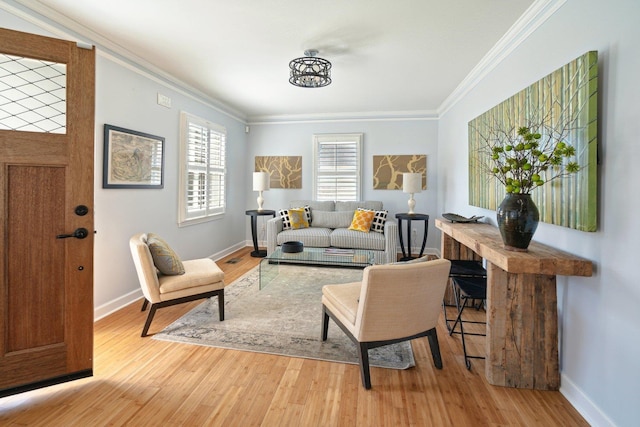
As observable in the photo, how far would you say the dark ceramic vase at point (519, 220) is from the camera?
1.81m

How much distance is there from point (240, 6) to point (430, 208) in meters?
4.38

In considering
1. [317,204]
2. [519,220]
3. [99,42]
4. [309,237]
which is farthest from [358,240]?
[99,42]

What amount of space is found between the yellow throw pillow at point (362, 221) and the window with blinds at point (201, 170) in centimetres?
223

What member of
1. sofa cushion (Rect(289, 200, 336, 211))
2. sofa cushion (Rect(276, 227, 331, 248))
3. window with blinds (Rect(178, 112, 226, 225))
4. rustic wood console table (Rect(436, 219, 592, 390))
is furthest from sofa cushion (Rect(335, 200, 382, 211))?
rustic wood console table (Rect(436, 219, 592, 390))

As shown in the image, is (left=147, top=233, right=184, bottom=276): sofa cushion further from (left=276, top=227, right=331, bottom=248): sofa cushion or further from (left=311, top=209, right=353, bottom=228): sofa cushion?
(left=311, top=209, right=353, bottom=228): sofa cushion

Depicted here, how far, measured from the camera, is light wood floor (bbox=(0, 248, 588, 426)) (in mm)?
1671

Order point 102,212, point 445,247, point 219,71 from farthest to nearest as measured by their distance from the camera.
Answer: point 219,71, point 445,247, point 102,212

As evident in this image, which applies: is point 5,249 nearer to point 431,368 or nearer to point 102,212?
point 102,212

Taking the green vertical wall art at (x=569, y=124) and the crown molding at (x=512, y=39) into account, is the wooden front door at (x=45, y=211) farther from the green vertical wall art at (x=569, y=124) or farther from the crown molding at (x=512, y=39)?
the crown molding at (x=512, y=39)

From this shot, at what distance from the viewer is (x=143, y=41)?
2955 millimetres

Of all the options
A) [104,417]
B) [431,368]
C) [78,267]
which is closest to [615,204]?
[431,368]

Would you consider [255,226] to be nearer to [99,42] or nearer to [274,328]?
[274,328]

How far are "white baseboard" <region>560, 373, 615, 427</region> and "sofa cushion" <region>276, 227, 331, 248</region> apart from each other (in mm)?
3228

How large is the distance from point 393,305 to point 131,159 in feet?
9.77
